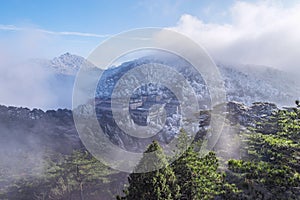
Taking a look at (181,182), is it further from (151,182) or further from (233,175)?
(233,175)

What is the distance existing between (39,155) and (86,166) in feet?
53.6

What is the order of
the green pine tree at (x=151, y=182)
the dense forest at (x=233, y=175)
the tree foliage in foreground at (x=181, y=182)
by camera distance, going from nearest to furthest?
the green pine tree at (x=151, y=182) → the tree foliage in foreground at (x=181, y=182) → the dense forest at (x=233, y=175)

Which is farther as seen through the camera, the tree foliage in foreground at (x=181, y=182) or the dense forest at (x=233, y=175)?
the dense forest at (x=233, y=175)

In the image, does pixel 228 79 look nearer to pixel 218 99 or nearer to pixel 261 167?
pixel 218 99

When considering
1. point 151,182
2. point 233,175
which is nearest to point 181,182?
point 151,182

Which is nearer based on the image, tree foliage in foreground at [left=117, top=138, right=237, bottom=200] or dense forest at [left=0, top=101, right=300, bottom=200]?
tree foliage in foreground at [left=117, top=138, right=237, bottom=200]

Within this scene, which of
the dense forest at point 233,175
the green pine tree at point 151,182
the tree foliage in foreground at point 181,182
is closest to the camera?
the green pine tree at point 151,182

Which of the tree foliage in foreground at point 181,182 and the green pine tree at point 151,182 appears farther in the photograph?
the tree foliage in foreground at point 181,182

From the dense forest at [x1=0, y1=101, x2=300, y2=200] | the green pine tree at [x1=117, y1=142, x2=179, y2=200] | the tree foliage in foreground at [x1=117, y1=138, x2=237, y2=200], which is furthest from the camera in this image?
the dense forest at [x1=0, y1=101, x2=300, y2=200]

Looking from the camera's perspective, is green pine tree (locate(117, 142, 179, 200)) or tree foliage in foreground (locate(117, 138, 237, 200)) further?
tree foliage in foreground (locate(117, 138, 237, 200))

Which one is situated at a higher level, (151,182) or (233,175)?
(151,182)

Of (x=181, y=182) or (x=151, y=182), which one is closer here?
(x=151, y=182)

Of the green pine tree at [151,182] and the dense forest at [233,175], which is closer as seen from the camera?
the green pine tree at [151,182]

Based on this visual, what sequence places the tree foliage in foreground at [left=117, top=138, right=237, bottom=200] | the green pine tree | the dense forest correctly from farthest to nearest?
the dense forest → the tree foliage in foreground at [left=117, top=138, right=237, bottom=200] → the green pine tree
